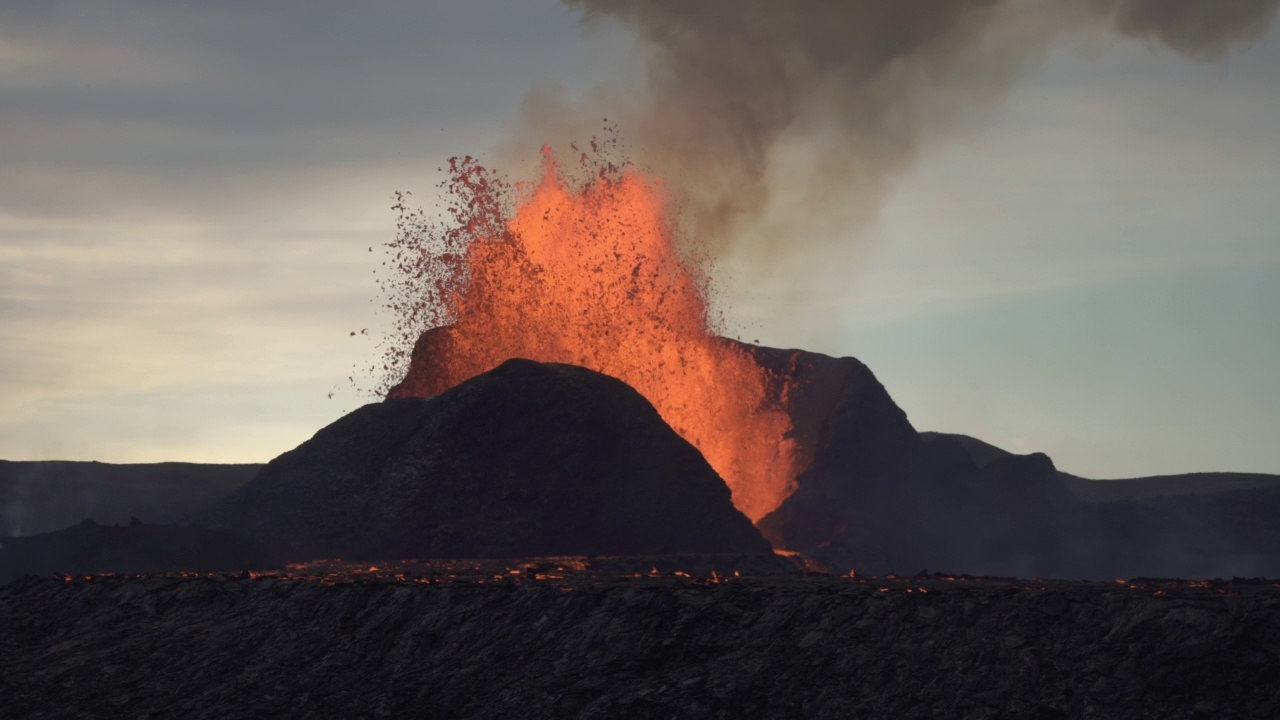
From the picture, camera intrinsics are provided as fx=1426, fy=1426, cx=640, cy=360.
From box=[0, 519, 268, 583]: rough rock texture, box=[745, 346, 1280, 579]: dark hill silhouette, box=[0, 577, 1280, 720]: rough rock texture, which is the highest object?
box=[745, 346, 1280, 579]: dark hill silhouette

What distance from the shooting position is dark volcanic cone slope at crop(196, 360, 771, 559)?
54781mm

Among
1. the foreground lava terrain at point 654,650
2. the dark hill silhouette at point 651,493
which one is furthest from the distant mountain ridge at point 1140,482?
the foreground lava terrain at point 654,650

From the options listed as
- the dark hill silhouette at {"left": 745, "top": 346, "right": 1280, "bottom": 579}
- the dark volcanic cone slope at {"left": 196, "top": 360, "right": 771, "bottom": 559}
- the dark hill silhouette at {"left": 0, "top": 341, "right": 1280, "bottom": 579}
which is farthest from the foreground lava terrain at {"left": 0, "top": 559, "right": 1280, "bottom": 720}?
the dark hill silhouette at {"left": 745, "top": 346, "right": 1280, "bottom": 579}

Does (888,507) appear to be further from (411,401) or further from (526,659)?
(526,659)

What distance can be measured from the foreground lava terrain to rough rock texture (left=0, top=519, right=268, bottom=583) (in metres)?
17.7

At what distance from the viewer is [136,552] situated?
5319cm

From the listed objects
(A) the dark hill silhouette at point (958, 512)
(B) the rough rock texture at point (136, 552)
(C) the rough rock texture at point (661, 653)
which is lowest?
(C) the rough rock texture at point (661, 653)

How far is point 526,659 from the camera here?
1040 inches

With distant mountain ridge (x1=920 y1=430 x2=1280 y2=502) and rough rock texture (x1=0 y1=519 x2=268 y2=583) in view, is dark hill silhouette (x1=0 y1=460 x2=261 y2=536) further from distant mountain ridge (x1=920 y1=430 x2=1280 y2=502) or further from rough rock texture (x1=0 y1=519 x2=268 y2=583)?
distant mountain ridge (x1=920 y1=430 x2=1280 y2=502)

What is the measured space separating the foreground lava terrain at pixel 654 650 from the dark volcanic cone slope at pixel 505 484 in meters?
20.7

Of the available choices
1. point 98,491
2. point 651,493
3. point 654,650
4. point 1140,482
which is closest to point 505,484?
point 651,493

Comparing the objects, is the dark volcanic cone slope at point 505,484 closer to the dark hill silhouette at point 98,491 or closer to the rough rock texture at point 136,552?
the rough rock texture at point 136,552

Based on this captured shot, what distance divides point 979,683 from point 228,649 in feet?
52.3

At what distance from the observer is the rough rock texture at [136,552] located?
52062mm
